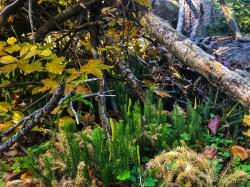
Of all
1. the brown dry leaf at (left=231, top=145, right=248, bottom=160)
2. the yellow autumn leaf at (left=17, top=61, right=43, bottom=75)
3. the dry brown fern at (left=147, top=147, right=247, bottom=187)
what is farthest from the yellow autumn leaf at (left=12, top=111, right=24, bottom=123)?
the brown dry leaf at (left=231, top=145, right=248, bottom=160)

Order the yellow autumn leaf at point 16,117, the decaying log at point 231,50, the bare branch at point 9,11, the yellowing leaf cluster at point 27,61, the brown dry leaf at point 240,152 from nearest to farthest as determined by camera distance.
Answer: the yellowing leaf cluster at point 27,61 → the brown dry leaf at point 240,152 → the yellow autumn leaf at point 16,117 → the bare branch at point 9,11 → the decaying log at point 231,50

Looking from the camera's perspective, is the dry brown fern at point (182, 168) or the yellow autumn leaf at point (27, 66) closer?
the dry brown fern at point (182, 168)

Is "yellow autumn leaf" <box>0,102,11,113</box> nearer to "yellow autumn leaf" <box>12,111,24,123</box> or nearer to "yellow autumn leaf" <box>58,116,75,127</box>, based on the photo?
"yellow autumn leaf" <box>12,111,24,123</box>

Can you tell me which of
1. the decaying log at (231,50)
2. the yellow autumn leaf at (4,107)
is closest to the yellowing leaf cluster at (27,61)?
the yellow autumn leaf at (4,107)

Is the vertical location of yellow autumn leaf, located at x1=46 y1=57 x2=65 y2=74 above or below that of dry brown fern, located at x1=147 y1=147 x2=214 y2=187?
above

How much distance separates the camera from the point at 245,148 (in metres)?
2.78

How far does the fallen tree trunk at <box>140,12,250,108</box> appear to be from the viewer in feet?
7.80

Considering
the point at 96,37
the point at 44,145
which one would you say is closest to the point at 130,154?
the point at 44,145

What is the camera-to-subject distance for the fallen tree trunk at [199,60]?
93.7 inches

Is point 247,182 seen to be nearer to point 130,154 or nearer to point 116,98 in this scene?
point 130,154

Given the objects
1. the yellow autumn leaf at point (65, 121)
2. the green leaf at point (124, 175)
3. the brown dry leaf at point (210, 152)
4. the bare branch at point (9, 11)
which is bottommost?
the brown dry leaf at point (210, 152)

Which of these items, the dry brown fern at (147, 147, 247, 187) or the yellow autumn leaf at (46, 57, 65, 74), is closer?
the dry brown fern at (147, 147, 247, 187)

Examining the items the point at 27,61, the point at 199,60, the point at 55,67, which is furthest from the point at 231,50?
the point at 27,61

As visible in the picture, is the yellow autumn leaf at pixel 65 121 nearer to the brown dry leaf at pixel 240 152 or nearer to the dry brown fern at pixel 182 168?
the dry brown fern at pixel 182 168
